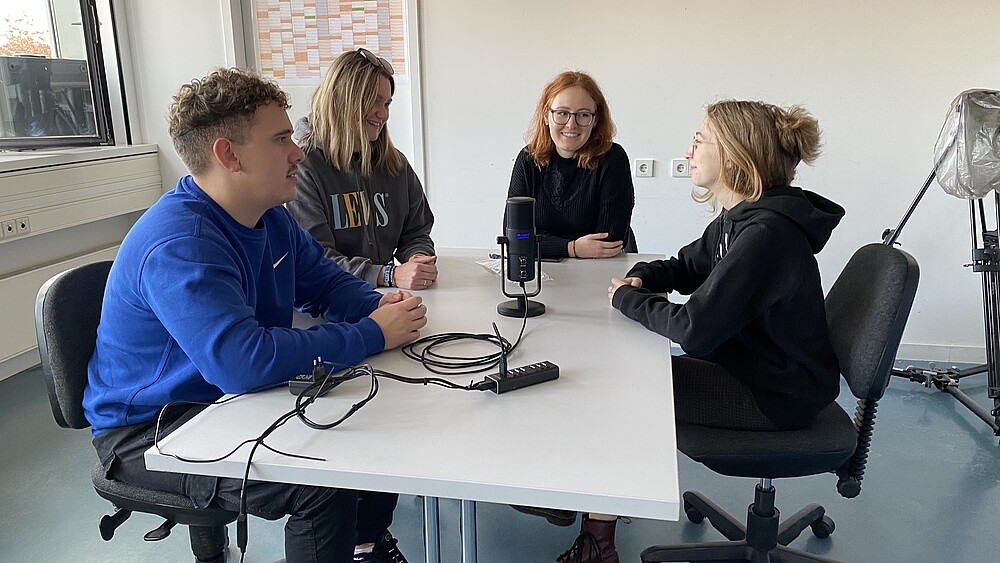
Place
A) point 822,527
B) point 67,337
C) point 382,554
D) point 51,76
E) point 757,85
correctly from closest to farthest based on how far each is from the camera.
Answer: point 67,337 < point 382,554 < point 822,527 < point 757,85 < point 51,76

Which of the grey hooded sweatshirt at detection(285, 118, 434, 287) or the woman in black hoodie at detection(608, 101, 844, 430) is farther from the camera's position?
the grey hooded sweatshirt at detection(285, 118, 434, 287)

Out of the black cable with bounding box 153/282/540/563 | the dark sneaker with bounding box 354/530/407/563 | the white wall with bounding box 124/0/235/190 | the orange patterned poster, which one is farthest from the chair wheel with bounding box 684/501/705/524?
the white wall with bounding box 124/0/235/190

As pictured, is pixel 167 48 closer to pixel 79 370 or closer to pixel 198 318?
pixel 79 370

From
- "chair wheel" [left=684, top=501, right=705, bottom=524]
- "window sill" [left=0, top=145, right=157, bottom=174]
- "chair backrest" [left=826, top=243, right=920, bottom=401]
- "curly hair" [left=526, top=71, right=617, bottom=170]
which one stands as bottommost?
"chair wheel" [left=684, top=501, right=705, bottom=524]

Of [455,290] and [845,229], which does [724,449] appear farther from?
[845,229]

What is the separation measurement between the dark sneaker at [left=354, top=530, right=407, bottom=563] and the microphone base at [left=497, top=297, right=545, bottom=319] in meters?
0.70

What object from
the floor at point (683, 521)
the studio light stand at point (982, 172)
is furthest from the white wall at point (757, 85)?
the floor at point (683, 521)

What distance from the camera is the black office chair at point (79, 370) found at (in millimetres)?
1367

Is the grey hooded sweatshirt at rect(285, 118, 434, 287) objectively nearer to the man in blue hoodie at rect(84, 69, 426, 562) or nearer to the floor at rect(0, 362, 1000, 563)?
the man in blue hoodie at rect(84, 69, 426, 562)

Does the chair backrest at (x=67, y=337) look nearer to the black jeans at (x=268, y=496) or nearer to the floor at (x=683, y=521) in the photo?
the black jeans at (x=268, y=496)

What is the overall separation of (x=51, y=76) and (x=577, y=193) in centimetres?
275

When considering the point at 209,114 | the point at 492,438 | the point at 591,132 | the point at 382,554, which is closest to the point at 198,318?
the point at 209,114

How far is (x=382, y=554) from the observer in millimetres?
1838

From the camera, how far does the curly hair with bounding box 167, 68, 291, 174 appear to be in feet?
4.38
